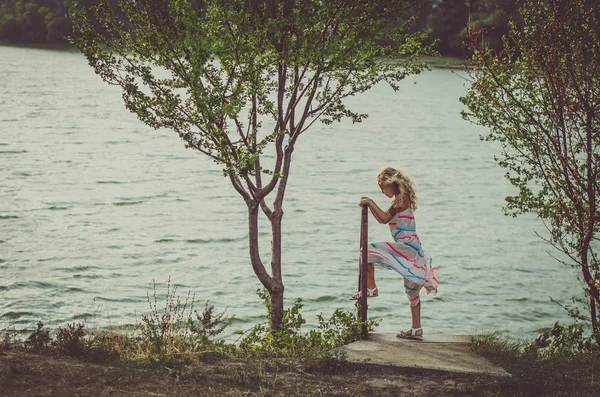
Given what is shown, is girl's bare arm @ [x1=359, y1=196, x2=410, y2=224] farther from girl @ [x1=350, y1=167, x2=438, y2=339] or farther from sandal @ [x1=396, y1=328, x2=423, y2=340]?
sandal @ [x1=396, y1=328, x2=423, y2=340]

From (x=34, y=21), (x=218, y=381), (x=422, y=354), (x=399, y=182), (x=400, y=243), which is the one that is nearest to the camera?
(x=218, y=381)

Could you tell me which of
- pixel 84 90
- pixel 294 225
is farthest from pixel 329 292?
pixel 84 90

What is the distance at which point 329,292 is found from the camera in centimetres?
2081

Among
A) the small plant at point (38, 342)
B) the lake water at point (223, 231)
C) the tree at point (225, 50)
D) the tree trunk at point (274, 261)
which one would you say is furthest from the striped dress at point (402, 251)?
the lake water at point (223, 231)

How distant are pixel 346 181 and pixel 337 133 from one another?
19254mm

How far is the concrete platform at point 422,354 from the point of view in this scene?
26.8 ft

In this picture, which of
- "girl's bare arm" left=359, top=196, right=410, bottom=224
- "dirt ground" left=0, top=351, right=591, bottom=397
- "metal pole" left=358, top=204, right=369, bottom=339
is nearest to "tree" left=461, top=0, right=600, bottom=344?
"girl's bare arm" left=359, top=196, right=410, bottom=224

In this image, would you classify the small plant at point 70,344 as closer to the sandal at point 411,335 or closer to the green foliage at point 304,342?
the green foliage at point 304,342

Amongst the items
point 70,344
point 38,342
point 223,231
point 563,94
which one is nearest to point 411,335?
point 563,94

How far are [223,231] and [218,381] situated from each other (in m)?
20.6

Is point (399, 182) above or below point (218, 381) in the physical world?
above

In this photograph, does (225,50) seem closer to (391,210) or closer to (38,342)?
(391,210)

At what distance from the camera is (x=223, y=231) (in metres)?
27.9

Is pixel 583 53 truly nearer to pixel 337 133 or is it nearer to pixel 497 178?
pixel 497 178
